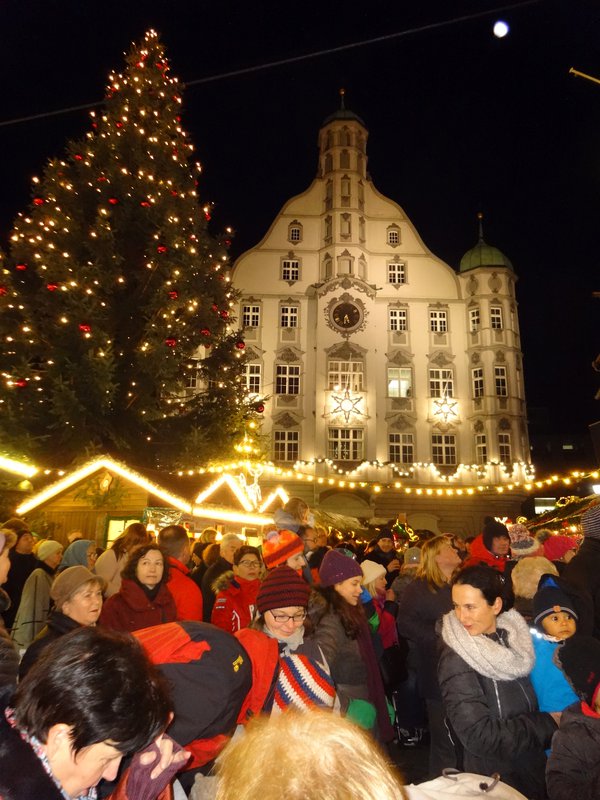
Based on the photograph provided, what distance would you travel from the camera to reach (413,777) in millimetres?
4895

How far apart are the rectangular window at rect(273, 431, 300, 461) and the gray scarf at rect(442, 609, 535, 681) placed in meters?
28.8

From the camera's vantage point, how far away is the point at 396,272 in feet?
115

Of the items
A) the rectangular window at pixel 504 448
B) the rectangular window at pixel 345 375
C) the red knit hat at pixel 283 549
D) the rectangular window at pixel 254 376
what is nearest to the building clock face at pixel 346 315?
the rectangular window at pixel 345 375

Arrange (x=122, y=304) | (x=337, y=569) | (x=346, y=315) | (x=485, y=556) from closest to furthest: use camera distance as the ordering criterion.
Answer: (x=337, y=569)
(x=485, y=556)
(x=122, y=304)
(x=346, y=315)

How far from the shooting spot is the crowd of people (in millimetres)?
1520

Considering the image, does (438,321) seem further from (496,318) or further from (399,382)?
(399,382)

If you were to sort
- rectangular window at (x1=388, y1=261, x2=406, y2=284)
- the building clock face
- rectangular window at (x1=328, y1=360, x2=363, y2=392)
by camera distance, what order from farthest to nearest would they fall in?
rectangular window at (x1=388, y1=261, x2=406, y2=284), the building clock face, rectangular window at (x1=328, y1=360, x2=363, y2=392)

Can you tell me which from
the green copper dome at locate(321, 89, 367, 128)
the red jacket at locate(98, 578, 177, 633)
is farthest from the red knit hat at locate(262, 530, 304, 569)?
the green copper dome at locate(321, 89, 367, 128)

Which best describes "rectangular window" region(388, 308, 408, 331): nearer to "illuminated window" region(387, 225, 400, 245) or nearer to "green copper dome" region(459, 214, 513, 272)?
"illuminated window" region(387, 225, 400, 245)

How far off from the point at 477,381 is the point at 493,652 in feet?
107

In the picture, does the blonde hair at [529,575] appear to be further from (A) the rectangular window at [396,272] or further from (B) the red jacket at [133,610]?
(A) the rectangular window at [396,272]

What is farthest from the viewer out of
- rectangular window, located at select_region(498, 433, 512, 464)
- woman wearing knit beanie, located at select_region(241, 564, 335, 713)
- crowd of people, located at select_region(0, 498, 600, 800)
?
rectangular window, located at select_region(498, 433, 512, 464)

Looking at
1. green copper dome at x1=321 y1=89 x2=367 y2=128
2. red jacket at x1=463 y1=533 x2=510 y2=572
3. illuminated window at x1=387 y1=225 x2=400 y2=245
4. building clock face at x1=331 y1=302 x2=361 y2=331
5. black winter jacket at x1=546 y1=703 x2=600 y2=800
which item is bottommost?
black winter jacket at x1=546 y1=703 x2=600 y2=800

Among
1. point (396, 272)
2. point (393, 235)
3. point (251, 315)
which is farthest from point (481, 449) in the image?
point (251, 315)
